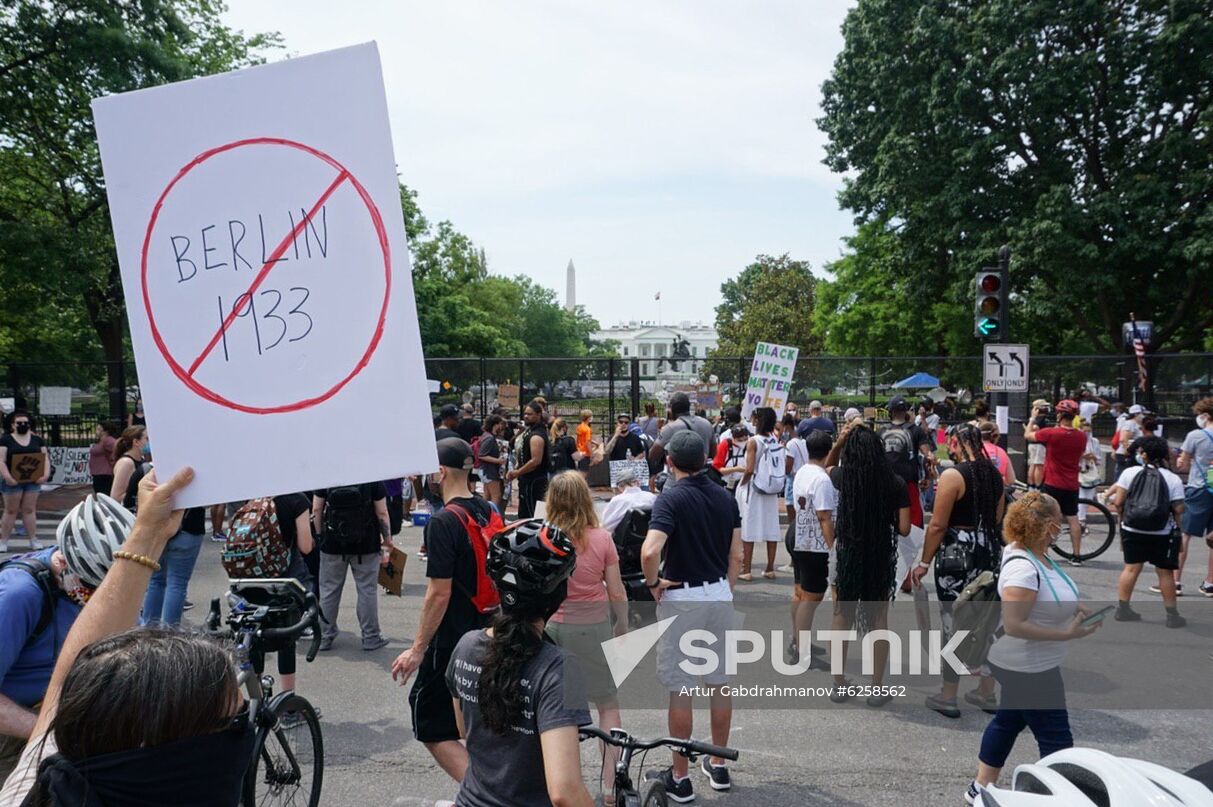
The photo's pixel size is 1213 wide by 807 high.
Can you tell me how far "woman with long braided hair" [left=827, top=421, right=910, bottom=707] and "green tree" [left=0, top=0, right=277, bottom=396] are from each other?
17.0 metres

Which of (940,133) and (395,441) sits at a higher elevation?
(940,133)

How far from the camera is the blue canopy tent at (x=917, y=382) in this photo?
2294cm

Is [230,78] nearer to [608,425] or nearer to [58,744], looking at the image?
[58,744]

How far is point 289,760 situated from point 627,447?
9.24m

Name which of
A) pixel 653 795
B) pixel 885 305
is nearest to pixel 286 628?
pixel 653 795

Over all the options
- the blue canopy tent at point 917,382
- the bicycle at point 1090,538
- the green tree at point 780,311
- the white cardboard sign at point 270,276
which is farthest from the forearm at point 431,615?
the green tree at point 780,311

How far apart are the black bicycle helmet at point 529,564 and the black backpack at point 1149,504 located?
6663mm

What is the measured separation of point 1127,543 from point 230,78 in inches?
311

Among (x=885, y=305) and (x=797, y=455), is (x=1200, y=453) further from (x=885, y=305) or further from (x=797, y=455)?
(x=885, y=305)

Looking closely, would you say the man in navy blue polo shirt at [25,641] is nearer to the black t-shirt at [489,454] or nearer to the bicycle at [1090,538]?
the bicycle at [1090,538]

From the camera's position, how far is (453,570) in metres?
4.20

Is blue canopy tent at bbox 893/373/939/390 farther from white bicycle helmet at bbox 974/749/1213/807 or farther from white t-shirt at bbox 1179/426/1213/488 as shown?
white bicycle helmet at bbox 974/749/1213/807

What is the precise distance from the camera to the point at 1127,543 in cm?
762

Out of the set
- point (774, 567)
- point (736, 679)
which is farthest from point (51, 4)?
point (736, 679)
